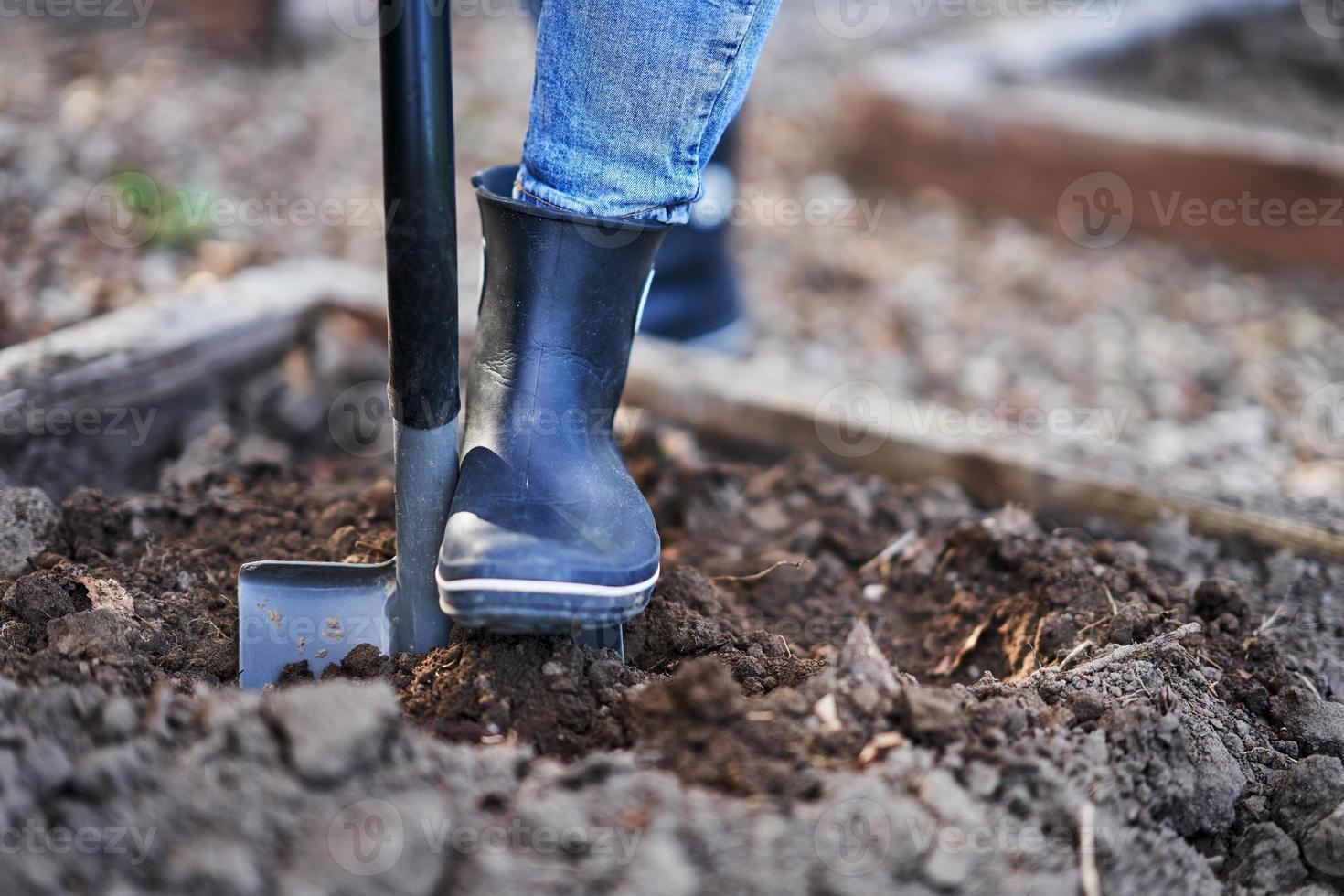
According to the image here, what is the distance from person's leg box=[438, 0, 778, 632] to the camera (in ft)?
4.01

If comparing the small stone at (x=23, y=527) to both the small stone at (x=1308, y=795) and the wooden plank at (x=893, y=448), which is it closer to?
the wooden plank at (x=893, y=448)

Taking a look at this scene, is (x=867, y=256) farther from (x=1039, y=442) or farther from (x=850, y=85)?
(x=1039, y=442)

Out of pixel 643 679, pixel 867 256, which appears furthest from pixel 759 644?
pixel 867 256

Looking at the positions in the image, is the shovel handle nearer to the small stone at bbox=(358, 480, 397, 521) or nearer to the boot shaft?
the boot shaft

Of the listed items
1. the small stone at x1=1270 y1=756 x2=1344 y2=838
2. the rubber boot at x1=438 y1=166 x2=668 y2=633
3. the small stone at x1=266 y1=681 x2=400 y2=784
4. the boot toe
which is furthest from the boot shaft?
the small stone at x1=1270 y1=756 x2=1344 y2=838

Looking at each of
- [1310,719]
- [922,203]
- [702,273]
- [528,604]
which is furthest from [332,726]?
[922,203]

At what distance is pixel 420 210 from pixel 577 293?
0.22m

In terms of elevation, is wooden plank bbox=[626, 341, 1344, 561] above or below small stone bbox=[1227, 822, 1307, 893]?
above

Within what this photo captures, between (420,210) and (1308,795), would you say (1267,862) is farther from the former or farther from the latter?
(420,210)

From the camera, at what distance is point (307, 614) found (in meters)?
1.37

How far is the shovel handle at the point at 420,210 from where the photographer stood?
120cm

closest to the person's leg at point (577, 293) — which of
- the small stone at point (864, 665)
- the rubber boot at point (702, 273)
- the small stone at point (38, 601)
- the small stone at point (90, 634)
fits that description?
the small stone at point (864, 665)

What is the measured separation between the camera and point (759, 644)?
143cm

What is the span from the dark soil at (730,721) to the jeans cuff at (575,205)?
506 mm
